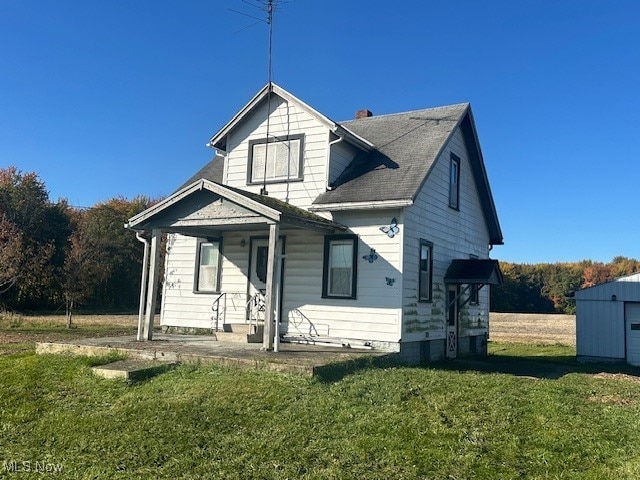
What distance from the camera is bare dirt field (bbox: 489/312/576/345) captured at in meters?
28.2

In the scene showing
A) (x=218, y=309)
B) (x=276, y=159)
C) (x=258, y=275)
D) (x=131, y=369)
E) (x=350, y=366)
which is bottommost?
(x=131, y=369)

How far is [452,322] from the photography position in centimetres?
1656

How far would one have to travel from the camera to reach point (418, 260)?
548 inches

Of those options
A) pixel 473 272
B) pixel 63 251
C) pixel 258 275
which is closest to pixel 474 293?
pixel 473 272

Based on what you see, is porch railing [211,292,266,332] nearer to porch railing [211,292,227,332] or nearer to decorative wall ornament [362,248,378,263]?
porch railing [211,292,227,332]

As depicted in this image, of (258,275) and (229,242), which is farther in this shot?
(229,242)

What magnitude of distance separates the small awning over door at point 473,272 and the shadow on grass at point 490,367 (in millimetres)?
2208

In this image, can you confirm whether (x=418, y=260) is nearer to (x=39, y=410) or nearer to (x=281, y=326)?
(x=281, y=326)

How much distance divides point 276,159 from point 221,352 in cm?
619

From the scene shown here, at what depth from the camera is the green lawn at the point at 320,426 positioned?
6.05 metres

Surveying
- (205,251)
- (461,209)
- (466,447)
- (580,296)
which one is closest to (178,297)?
(205,251)

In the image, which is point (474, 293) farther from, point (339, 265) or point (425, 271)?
point (339, 265)

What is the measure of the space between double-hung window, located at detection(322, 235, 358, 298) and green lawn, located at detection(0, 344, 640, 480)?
12.2 feet
